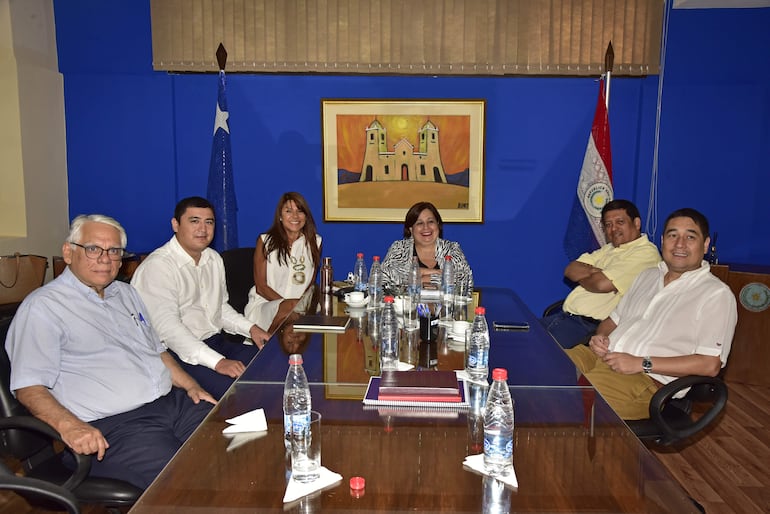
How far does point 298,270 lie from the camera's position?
3.82m

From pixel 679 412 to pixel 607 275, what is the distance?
1.14 metres

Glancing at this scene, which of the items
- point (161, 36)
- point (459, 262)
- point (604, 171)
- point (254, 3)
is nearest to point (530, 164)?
point (604, 171)

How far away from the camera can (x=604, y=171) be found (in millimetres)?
4648

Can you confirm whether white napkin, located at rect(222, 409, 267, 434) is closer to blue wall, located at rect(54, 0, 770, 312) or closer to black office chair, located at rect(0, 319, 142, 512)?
black office chair, located at rect(0, 319, 142, 512)

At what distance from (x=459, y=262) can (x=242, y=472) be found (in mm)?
2552

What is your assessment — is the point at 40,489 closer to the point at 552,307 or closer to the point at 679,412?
the point at 679,412

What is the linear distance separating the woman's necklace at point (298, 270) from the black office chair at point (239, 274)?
303 millimetres

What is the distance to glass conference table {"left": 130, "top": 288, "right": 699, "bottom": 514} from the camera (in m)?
1.20

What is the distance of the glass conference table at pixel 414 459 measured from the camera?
1.20m

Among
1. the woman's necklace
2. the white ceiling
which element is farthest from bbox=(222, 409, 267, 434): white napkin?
the white ceiling

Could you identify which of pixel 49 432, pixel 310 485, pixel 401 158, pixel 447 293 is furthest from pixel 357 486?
pixel 401 158

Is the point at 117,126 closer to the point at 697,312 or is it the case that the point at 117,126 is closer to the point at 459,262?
the point at 459,262

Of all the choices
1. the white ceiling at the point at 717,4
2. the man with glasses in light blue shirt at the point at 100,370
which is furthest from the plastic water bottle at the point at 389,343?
the white ceiling at the point at 717,4

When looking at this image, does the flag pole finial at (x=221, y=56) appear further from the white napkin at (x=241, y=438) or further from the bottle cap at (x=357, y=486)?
the bottle cap at (x=357, y=486)
